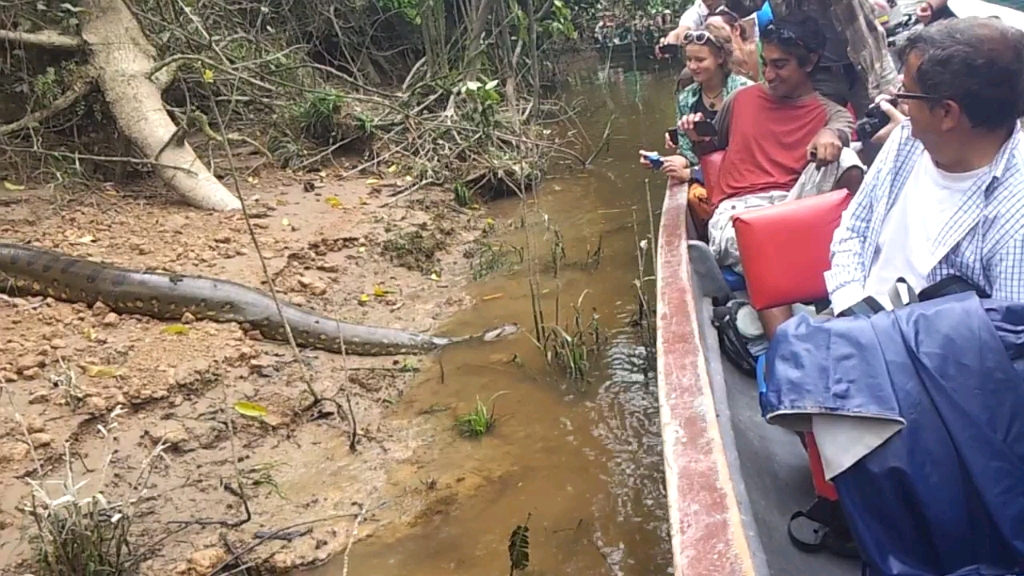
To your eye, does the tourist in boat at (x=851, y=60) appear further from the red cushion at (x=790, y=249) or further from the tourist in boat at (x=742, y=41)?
the red cushion at (x=790, y=249)

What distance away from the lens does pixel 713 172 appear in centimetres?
391

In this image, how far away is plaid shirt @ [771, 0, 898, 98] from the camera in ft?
12.2

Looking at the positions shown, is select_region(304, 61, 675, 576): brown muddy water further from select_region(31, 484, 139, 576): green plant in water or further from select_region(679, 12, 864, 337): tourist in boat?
select_region(679, 12, 864, 337): tourist in boat

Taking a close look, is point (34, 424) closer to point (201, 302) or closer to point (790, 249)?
point (201, 302)

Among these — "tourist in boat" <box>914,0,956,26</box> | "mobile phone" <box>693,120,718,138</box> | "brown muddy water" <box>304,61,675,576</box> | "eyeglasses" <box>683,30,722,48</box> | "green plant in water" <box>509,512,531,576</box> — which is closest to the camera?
"green plant in water" <box>509,512,531,576</box>

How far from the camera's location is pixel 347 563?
2.97m

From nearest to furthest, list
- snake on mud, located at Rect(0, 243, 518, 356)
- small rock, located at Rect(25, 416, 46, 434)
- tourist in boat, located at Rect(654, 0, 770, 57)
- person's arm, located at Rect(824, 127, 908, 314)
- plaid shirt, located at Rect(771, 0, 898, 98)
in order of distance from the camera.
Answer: person's arm, located at Rect(824, 127, 908, 314) → small rock, located at Rect(25, 416, 46, 434) → plaid shirt, located at Rect(771, 0, 898, 98) → snake on mud, located at Rect(0, 243, 518, 356) → tourist in boat, located at Rect(654, 0, 770, 57)

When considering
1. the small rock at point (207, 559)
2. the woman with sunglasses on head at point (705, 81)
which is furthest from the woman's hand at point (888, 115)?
the small rock at point (207, 559)

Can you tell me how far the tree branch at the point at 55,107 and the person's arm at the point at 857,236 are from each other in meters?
5.56

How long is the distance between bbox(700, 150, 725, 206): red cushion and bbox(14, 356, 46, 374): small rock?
3197 mm

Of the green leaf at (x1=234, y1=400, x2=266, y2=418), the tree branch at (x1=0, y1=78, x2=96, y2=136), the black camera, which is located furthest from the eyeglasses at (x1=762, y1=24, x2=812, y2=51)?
the tree branch at (x1=0, y1=78, x2=96, y2=136)

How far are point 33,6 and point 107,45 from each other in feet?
2.28

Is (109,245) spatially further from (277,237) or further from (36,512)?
(36,512)

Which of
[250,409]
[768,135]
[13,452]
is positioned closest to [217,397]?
[250,409]
